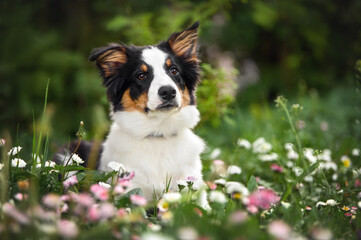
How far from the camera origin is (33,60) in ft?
22.1

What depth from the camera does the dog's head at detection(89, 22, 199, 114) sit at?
2945mm

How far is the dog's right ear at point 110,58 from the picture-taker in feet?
10.2

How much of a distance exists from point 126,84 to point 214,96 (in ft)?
5.15

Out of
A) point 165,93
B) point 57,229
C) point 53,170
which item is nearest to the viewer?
point 57,229

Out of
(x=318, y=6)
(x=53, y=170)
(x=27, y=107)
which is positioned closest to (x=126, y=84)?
(x=53, y=170)

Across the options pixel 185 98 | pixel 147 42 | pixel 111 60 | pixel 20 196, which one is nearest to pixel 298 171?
pixel 185 98

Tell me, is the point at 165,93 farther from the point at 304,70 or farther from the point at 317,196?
the point at 304,70

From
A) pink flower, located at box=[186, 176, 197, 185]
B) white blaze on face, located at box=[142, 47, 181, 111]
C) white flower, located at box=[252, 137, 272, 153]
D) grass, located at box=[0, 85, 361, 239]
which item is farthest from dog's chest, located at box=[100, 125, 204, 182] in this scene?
white flower, located at box=[252, 137, 272, 153]

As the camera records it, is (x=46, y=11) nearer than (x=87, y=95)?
No

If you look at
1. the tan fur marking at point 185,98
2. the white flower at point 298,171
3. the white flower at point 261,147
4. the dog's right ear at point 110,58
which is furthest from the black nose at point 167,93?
the white flower at point 261,147

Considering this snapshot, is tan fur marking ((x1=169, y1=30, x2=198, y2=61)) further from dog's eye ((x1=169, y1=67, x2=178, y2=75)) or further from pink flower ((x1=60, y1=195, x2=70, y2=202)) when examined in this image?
pink flower ((x1=60, y1=195, x2=70, y2=202))

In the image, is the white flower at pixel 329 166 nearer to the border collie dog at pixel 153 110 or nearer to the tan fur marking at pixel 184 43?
the border collie dog at pixel 153 110

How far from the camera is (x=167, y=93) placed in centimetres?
Result: 288

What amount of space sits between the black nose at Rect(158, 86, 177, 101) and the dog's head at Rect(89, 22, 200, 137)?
0.11 ft
